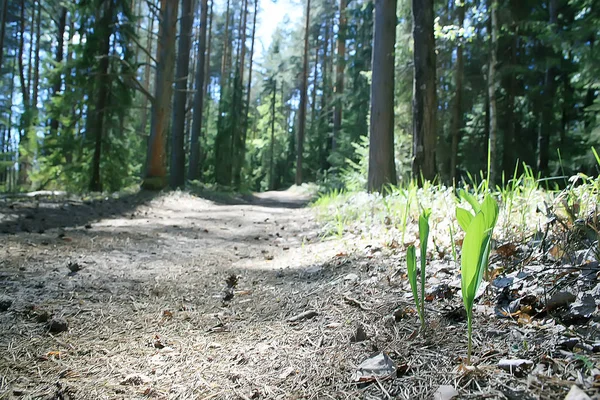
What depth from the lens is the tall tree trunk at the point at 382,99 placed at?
7469 mm

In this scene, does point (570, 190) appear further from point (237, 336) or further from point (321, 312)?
point (237, 336)

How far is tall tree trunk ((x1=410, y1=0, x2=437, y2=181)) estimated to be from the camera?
6.05m

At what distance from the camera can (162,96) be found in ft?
34.5

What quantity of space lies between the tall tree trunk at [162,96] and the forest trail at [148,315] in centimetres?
613

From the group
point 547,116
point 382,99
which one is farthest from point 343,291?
point 547,116

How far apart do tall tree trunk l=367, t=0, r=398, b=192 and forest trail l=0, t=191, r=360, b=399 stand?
134 inches

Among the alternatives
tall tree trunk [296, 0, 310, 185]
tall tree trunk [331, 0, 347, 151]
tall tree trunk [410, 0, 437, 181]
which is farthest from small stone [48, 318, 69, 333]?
Result: tall tree trunk [296, 0, 310, 185]

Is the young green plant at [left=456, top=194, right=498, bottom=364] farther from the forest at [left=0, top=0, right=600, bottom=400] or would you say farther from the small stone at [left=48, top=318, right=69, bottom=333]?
the small stone at [left=48, top=318, right=69, bottom=333]

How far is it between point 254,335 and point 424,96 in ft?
16.9

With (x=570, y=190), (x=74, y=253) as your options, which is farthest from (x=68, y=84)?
(x=570, y=190)

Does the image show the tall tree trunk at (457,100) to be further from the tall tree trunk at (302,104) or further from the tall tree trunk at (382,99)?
the tall tree trunk at (302,104)

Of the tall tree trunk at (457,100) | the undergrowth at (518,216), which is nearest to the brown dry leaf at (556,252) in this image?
the undergrowth at (518,216)

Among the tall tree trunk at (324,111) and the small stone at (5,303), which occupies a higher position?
the tall tree trunk at (324,111)

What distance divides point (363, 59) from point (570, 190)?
768 inches
